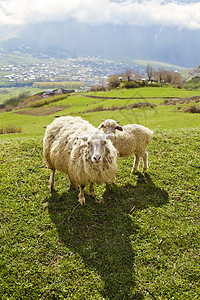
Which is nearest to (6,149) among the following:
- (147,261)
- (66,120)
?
(66,120)

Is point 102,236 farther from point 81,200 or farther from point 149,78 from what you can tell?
point 149,78

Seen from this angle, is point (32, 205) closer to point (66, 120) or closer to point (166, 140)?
point (66, 120)

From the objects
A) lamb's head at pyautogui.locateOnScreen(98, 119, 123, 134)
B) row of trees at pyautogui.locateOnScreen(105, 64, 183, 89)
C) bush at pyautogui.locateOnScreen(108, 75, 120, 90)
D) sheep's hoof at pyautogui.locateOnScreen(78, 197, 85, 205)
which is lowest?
sheep's hoof at pyautogui.locateOnScreen(78, 197, 85, 205)

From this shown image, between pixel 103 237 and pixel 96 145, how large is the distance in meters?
2.47

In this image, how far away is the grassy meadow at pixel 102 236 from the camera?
4062mm

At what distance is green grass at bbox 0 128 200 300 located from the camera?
4062mm

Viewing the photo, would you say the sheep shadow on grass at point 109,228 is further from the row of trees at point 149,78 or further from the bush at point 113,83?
the bush at point 113,83

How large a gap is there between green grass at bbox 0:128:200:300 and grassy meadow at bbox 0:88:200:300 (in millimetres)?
20

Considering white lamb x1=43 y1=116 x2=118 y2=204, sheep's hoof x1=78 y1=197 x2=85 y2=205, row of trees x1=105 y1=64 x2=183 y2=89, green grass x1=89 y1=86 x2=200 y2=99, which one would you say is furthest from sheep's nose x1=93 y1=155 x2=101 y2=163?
row of trees x1=105 y1=64 x2=183 y2=89

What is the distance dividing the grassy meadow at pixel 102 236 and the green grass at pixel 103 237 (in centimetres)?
2

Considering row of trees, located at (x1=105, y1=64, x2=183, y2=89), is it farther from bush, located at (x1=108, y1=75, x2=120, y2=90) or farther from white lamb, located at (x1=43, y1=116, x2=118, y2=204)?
white lamb, located at (x1=43, y1=116, x2=118, y2=204)

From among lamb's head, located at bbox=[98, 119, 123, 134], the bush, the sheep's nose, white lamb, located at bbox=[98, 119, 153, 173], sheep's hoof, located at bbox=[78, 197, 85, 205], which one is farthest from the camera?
the bush

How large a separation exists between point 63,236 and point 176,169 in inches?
201

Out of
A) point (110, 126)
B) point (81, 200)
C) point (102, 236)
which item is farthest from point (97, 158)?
point (110, 126)
